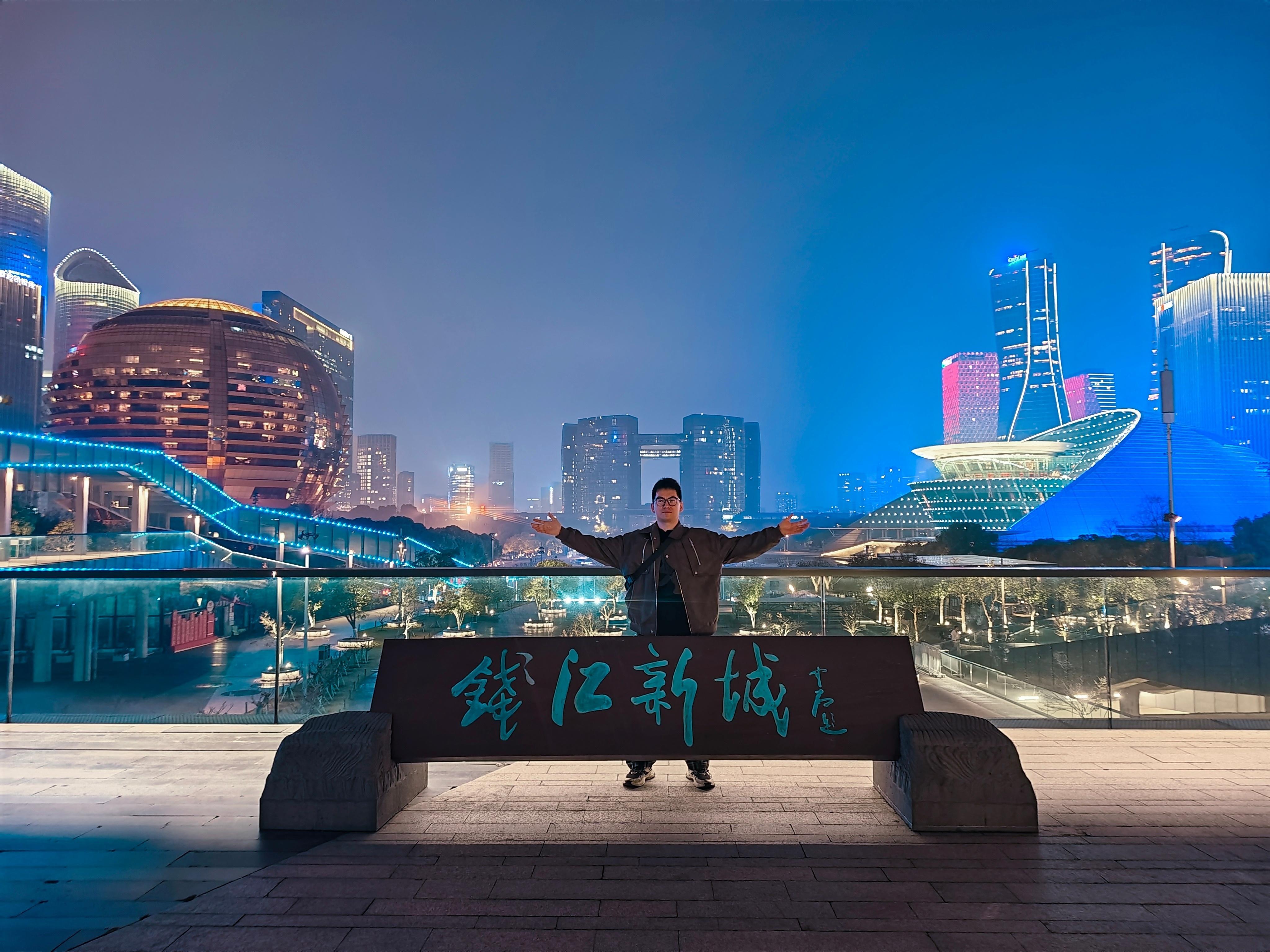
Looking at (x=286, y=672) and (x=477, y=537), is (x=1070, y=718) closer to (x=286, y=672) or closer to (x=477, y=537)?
(x=286, y=672)

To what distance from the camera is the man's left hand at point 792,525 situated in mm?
3918

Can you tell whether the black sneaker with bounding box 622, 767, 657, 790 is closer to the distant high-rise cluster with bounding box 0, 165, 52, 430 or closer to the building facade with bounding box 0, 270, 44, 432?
the distant high-rise cluster with bounding box 0, 165, 52, 430

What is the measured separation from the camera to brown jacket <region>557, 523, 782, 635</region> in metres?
3.87

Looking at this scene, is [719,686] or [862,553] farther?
[862,553]

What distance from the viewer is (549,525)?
4098 mm

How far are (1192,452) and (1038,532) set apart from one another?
21458 mm

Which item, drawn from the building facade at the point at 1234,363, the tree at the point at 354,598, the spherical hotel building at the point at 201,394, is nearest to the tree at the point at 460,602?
the tree at the point at 354,598

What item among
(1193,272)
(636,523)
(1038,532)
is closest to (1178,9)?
(1193,272)

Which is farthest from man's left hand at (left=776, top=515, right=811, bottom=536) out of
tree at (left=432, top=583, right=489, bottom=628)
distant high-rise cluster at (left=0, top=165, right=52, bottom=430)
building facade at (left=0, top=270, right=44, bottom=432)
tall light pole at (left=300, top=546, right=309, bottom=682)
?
building facade at (left=0, top=270, right=44, bottom=432)

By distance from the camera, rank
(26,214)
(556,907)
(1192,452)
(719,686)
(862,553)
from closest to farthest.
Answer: (556,907) < (719,686) < (1192,452) < (862,553) < (26,214)

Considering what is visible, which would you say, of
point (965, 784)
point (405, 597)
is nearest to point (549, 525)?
point (405, 597)

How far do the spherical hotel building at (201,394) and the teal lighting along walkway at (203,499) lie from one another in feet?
130

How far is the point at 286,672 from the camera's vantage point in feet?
17.1

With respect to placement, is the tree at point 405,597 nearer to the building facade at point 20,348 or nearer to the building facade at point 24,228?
the building facade at point 20,348
